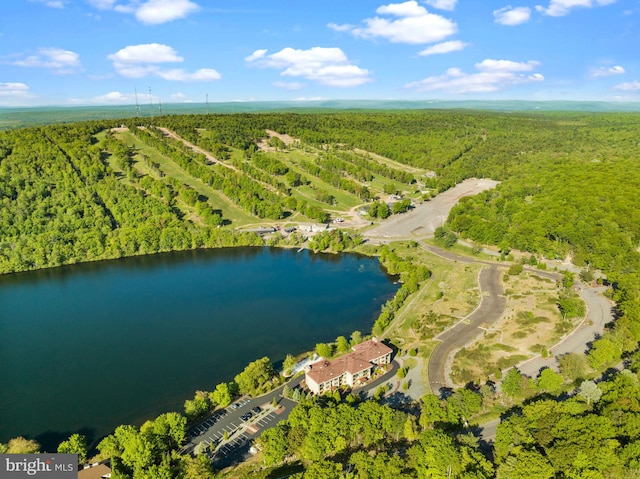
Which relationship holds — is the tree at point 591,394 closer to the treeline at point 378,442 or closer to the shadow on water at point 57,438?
the treeline at point 378,442

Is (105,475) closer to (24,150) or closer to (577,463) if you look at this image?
(577,463)

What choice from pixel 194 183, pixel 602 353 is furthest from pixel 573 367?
pixel 194 183

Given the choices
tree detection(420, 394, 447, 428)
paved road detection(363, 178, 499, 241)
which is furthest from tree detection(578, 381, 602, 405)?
paved road detection(363, 178, 499, 241)

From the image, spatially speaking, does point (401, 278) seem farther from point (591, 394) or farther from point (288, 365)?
point (591, 394)

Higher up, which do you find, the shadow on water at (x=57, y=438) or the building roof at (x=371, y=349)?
the building roof at (x=371, y=349)

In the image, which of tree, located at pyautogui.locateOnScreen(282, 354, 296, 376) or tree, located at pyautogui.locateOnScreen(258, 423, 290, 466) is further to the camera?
tree, located at pyautogui.locateOnScreen(282, 354, 296, 376)

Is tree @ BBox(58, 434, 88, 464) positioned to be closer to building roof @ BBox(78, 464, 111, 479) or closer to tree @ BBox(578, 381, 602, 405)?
building roof @ BBox(78, 464, 111, 479)

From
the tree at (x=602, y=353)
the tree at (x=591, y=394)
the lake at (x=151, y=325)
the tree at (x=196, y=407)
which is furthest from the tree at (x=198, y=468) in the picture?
the tree at (x=602, y=353)
